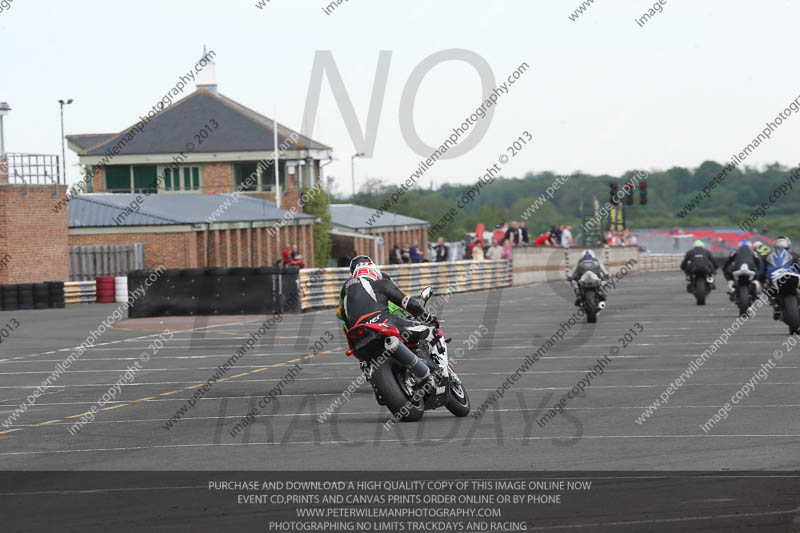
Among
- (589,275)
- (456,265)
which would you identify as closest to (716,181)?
(456,265)

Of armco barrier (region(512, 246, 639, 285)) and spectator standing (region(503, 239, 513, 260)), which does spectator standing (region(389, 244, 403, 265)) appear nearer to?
spectator standing (region(503, 239, 513, 260))

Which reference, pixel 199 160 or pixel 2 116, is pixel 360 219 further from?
pixel 2 116

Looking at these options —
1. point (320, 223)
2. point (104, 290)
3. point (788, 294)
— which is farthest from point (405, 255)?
point (788, 294)

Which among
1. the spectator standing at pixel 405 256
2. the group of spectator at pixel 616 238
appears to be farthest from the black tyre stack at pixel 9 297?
the group of spectator at pixel 616 238

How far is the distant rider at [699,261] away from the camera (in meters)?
28.9

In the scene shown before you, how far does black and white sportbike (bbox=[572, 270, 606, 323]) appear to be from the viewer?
24.7 metres

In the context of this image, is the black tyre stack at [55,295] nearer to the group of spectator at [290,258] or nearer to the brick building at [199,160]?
the group of spectator at [290,258]

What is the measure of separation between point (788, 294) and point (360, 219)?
54.1 m

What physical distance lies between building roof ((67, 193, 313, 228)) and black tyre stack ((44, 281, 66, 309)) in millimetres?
10289

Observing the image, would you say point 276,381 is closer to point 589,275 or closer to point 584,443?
point 584,443

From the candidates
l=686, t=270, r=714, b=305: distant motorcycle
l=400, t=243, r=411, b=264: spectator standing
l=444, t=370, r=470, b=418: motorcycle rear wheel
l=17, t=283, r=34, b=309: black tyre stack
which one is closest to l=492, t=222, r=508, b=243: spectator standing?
l=400, t=243, r=411, b=264: spectator standing

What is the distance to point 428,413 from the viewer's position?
492 inches

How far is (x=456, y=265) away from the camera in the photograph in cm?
4144
